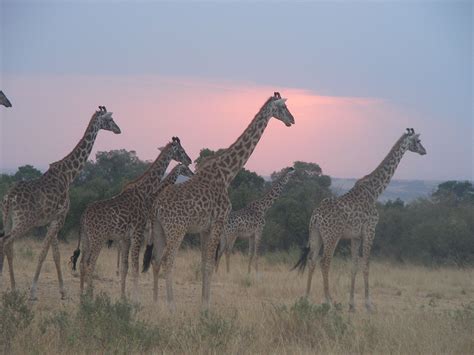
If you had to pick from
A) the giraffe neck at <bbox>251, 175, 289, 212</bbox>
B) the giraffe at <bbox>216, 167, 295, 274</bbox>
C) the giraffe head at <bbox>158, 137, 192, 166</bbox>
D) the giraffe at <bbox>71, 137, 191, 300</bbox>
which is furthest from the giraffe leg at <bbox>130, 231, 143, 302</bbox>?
the giraffe neck at <bbox>251, 175, 289, 212</bbox>

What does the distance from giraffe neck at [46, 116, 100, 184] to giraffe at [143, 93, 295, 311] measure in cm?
212

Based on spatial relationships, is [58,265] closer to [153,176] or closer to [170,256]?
[153,176]

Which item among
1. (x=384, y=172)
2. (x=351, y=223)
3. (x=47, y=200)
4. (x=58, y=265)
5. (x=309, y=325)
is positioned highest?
(x=384, y=172)

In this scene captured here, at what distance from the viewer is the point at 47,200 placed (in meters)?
10.6

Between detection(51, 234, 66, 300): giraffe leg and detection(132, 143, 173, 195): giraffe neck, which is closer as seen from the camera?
detection(51, 234, 66, 300): giraffe leg

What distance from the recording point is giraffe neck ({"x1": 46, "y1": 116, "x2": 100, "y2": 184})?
37.2 feet

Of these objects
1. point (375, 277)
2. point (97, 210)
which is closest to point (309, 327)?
point (97, 210)

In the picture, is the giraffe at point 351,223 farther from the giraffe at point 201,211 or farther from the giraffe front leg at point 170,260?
the giraffe front leg at point 170,260

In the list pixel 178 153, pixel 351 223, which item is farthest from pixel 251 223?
pixel 351 223

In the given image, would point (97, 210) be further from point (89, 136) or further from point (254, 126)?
point (254, 126)

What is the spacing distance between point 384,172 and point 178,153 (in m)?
3.83

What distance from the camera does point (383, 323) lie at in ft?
28.2

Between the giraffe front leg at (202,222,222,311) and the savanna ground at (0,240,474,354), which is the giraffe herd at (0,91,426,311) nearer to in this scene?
the giraffe front leg at (202,222,222,311)

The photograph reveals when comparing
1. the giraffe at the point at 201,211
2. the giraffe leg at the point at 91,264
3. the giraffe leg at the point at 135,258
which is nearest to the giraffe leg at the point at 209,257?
the giraffe at the point at 201,211
